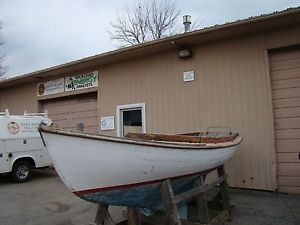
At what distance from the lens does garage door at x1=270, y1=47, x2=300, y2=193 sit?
6508 mm

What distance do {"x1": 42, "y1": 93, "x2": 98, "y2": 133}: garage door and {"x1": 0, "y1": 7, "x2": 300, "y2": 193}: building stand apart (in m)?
0.28

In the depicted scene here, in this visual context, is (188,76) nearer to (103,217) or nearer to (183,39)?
(183,39)

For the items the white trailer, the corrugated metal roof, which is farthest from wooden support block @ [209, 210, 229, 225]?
Result: the white trailer

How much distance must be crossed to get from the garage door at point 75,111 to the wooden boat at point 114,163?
6353mm

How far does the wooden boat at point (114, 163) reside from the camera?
3.40 m

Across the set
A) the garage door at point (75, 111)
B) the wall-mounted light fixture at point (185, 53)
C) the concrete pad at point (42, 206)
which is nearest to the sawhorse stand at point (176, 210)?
the concrete pad at point (42, 206)

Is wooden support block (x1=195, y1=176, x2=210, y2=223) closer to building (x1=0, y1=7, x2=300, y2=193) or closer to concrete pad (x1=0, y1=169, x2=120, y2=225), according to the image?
concrete pad (x1=0, y1=169, x2=120, y2=225)

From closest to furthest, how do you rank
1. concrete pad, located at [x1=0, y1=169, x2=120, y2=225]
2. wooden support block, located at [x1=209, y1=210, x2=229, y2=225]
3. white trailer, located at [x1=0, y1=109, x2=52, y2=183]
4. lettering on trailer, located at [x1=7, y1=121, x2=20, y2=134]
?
1. wooden support block, located at [x1=209, y1=210, x2=229, y2=225]
2. concrete pad, located at [x1=0, y1=169, x2=120, y2=225]
3. white trailer, located at [x1=0, y1=109, x2=52, y2=183]
4. lettering on trailer, located at [x1=7, y1=121, x2=20, y2=134]

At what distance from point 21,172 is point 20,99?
4.20 meters

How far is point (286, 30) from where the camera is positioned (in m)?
6.64

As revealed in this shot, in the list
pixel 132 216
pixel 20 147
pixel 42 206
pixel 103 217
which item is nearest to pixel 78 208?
pixel 42 206

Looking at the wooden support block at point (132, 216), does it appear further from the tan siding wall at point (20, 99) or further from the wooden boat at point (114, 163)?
the tan siding wall at point (20, 99)

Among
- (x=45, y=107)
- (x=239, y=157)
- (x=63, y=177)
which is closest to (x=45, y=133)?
(x=63, y=177)

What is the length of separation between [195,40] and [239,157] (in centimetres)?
303
